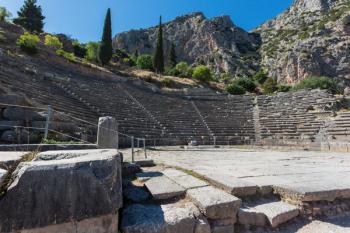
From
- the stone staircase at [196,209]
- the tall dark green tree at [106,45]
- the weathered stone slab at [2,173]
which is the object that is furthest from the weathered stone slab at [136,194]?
the tall dark green tree at [106,45]

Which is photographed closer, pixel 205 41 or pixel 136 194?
pixel 136 194

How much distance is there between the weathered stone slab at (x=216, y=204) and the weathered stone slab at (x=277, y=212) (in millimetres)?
408

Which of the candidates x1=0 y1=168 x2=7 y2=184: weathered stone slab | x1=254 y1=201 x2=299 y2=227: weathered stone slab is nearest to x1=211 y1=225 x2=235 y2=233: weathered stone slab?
x1=254 y1=201 x2=299 y2=227: weathered stone slab

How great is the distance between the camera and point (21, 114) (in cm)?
759

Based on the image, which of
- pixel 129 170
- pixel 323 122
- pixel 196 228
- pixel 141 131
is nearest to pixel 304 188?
pixel 196 228

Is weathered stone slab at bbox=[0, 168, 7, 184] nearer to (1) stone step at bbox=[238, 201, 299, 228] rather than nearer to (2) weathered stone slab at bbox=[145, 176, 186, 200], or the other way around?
(2) weathered stone slab at bbox=[145, 176, 186, 200]

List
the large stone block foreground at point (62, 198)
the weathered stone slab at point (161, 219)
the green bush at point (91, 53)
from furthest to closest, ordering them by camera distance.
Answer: the green bush at point (91, 53), the weathered stone slab at point (161, 219), the large stone block foreground at point (62, 198)

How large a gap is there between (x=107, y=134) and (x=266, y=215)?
4.42 metres

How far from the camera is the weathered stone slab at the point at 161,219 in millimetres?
2287

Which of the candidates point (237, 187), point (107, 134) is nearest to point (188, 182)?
point (237, 187)

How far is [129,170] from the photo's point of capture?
4.29 m

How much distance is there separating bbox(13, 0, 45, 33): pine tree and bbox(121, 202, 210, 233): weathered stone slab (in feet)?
154

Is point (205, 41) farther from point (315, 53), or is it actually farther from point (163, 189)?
point (163, 189)

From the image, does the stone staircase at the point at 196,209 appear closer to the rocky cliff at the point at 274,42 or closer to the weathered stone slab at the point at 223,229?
the weathered stone slab at the point at 223,229
